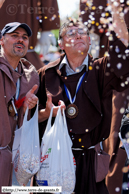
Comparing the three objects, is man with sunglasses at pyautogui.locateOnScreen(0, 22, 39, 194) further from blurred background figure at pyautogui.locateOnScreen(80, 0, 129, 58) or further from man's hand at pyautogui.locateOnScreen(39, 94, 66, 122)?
blurred background figure at pyautogui.locateOnScreen(80, 0, 129, 58)

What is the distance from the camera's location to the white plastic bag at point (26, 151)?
2416 mm

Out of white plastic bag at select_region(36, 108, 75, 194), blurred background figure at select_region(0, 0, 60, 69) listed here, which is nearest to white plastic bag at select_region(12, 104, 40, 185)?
white plastic bag at select_region(36, 108, 75, 194)

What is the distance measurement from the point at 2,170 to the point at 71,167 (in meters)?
0.61

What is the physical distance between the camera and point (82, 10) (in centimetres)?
401

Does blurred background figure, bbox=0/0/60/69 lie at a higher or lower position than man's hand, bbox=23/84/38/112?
higher

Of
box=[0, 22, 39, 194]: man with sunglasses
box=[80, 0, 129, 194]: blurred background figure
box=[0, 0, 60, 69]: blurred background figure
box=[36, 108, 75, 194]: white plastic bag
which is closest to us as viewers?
box=[36, 108, 75, 194]: white plastic bag

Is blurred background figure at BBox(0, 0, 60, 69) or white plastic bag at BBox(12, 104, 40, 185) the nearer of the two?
white plastic bag at BBox(12, 104, 40, 185)

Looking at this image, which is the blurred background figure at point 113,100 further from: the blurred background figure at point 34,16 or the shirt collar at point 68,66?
the shirt collar at point 68,66

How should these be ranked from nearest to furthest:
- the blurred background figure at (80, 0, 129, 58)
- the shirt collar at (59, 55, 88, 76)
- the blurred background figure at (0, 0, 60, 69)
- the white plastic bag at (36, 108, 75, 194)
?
the white plastic bag at (36, 108, 75, 194) < the shirt collar at (59, 55, 88, 76) < the blurred background figure at (0, 0, 60, 69) < the blurred background figure at (80, 0, 129, 58)

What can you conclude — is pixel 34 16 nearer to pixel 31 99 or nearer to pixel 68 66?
pixel 68 66

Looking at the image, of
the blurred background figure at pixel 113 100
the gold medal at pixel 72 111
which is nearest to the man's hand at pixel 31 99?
the gold medal at pixel 72 111

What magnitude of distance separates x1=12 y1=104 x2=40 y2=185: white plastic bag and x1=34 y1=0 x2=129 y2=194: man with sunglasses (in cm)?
22

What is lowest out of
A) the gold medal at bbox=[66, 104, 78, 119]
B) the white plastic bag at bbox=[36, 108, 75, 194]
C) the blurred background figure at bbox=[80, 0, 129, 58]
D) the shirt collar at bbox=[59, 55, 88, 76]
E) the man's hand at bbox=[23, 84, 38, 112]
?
the white plastic bag at bbox=[36, 108, 75, 194]

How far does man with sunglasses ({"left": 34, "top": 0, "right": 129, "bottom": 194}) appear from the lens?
2582mm
